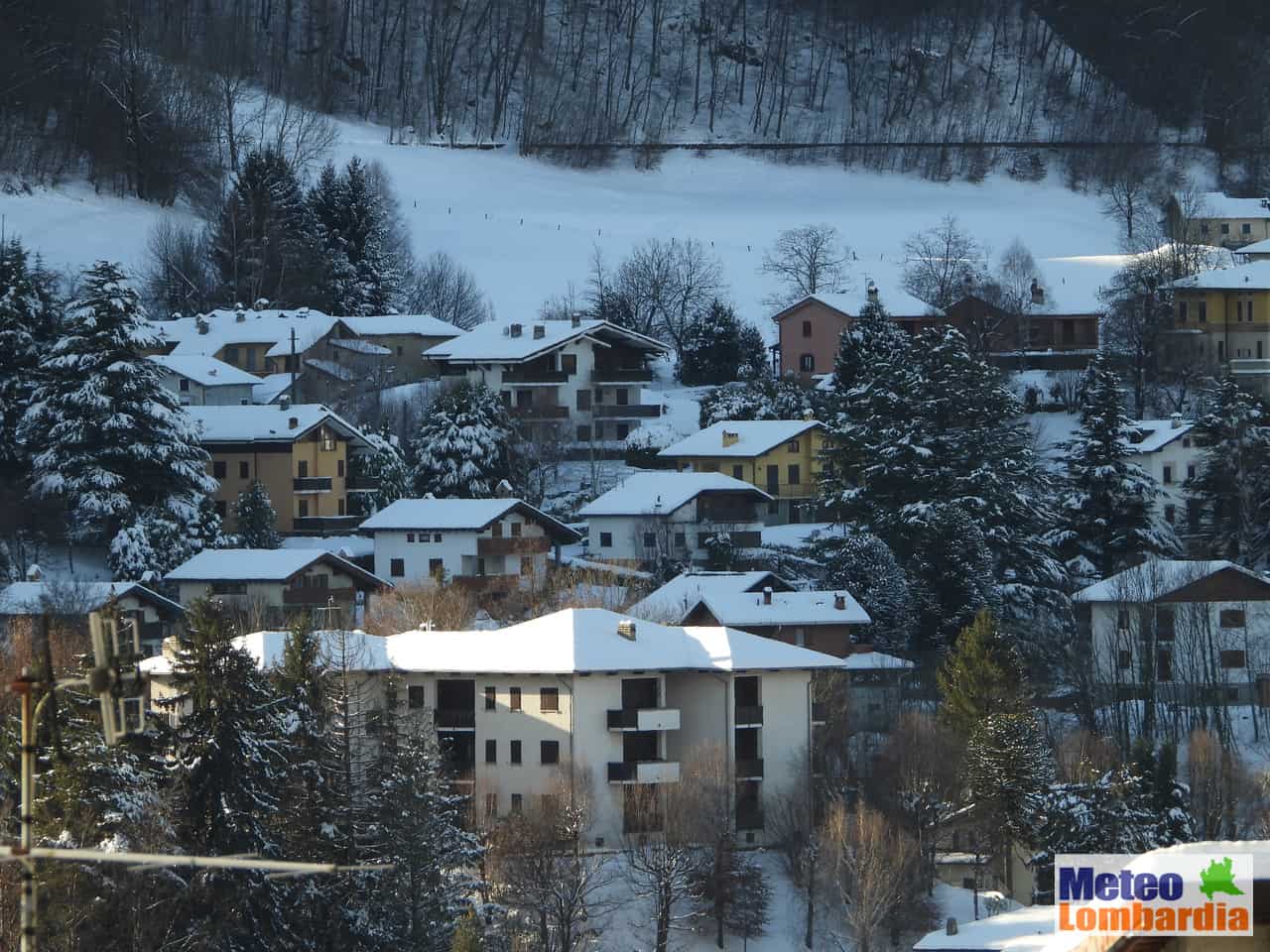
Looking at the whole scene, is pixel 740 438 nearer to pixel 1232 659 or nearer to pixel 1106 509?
pixel 1106 509

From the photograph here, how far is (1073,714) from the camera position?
1570 inches

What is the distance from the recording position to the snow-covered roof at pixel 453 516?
46.2m

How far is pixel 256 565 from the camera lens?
4450 centimetres

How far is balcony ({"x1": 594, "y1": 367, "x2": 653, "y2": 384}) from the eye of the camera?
5744cm

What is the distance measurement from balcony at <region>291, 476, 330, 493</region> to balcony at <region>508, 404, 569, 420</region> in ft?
18.8

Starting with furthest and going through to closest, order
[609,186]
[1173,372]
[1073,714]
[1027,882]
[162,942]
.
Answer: [609,186] → [1173,372] → [1073,714] → [1027,882] → [162,942]

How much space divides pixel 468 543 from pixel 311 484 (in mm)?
6170

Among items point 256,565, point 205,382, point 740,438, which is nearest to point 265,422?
point 205,382

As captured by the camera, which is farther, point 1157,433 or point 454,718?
point 1157,433

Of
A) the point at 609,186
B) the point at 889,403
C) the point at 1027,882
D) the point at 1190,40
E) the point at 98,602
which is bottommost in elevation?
the point at 1027,882

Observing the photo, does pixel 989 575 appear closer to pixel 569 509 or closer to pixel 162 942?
pixel 569 509

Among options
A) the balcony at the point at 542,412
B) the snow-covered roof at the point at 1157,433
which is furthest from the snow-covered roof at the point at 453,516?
the snow-covered roof at the point at 1157,433

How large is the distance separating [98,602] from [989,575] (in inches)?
569

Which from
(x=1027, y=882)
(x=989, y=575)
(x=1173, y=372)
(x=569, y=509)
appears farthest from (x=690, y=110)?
(x=1027, y=882)
